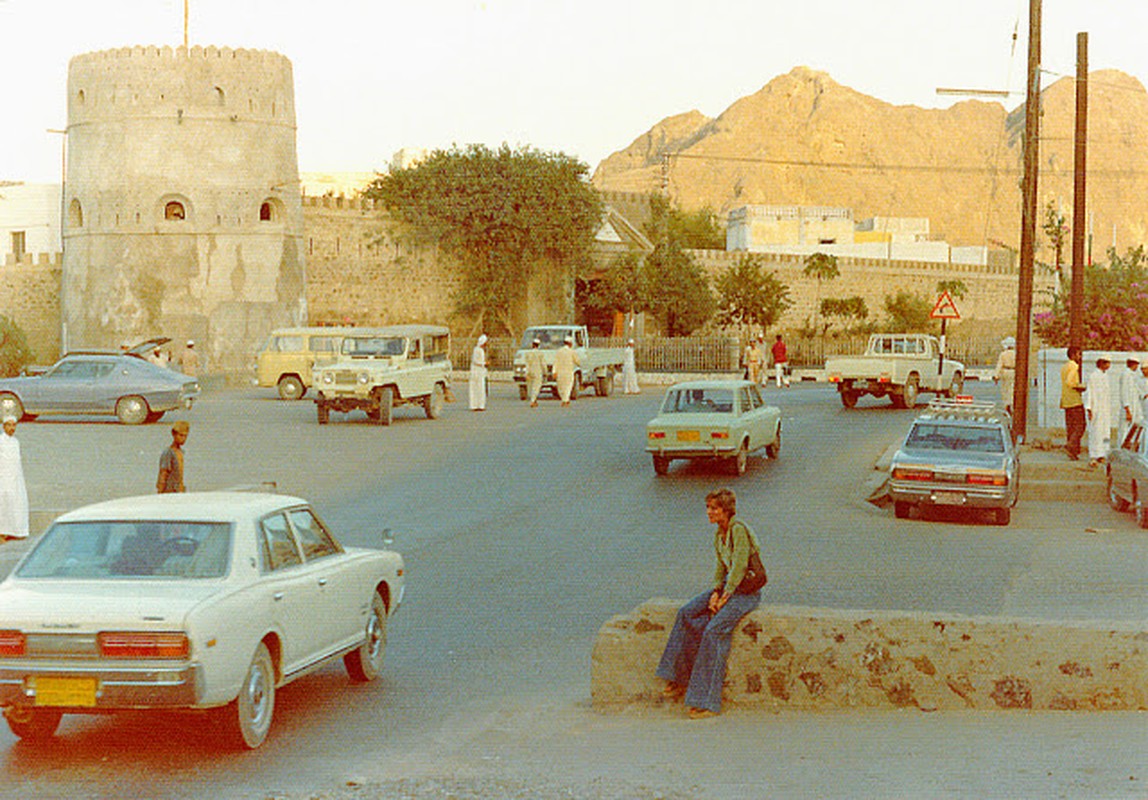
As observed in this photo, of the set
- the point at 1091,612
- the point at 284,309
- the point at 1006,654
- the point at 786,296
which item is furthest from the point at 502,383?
the point at 1006,654

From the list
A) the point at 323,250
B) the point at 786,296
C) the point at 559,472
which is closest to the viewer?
the point at 559,472

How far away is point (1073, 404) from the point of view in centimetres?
2419

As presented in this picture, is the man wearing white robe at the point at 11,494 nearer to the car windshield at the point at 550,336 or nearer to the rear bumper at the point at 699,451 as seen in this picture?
the rear bumper at the point at 699,451

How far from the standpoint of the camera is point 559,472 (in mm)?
23891

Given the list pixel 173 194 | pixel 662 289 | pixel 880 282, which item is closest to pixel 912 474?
pixel 173 194

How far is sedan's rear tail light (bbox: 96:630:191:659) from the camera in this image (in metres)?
7.55

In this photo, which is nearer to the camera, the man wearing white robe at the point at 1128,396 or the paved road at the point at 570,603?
the paved road at the point at 570,603

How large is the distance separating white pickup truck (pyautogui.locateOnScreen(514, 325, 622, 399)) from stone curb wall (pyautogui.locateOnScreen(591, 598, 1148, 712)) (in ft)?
105

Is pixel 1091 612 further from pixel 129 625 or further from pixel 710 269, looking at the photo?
pixel 710 269

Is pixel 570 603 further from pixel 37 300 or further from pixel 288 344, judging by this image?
pixel 37 300

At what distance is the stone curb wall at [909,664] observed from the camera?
8.65m

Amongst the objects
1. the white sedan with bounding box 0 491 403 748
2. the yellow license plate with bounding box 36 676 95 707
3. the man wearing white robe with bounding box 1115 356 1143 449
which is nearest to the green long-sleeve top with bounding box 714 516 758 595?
the white sedan with bounding box 0 491 403 748

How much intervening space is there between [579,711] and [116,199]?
49887mm

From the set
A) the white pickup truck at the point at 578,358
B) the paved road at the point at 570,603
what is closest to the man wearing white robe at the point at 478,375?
the white pickup truck at the point at 578,358
